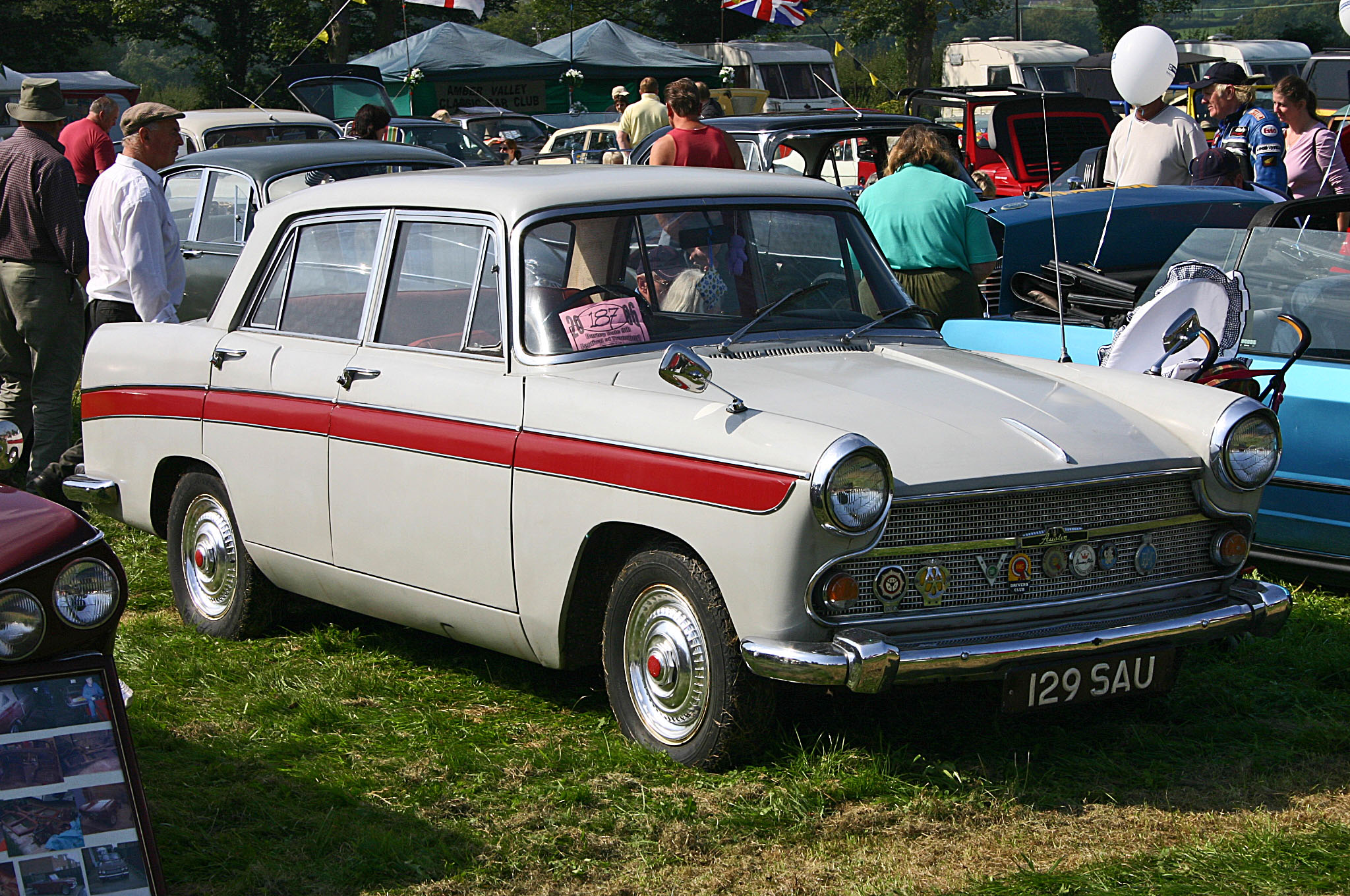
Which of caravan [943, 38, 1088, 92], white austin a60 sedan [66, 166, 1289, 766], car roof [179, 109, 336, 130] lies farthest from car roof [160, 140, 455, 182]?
caravan [943, 38, 1088, 92]

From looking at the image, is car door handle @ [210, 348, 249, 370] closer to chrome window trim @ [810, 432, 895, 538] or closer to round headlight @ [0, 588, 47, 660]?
round headlight @ [0, 588, 47, 660]

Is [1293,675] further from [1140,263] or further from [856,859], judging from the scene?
[1140,263]

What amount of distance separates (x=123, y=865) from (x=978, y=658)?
2008 millimetres

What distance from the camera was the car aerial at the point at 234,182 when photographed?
954cm

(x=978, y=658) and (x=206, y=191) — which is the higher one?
(x=206, y=191)

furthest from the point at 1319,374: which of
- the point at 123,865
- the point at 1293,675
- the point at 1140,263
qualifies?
the point at 123,865

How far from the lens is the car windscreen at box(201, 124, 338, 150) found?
45.0 ft

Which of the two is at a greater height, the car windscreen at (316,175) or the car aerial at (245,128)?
the car aerial at (245,128)

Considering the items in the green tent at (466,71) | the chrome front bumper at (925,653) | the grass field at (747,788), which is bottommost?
the grass field at (747,788)

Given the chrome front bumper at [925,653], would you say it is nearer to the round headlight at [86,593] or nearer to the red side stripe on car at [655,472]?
the red side stripe on car at [655,472]

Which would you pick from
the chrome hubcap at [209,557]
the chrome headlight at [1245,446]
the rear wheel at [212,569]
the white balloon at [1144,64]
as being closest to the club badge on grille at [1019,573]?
the chrome headlight at [1245,446]

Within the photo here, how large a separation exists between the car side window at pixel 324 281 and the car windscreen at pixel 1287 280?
9.91 ft

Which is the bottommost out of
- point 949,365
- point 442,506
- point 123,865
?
point 123,865

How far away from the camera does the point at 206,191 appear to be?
9.87 meters
